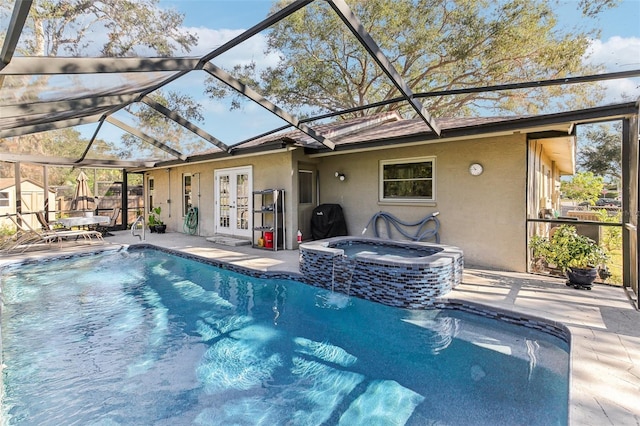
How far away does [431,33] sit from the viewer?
464 inches

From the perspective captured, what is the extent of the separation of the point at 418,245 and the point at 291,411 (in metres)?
4.55

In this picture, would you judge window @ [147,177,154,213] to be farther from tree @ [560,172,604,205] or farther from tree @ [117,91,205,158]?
tree @ [560,172,604,205]

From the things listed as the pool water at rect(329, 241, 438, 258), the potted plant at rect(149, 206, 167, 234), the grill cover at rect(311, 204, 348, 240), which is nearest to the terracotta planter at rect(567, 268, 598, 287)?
the pool water at rect(329, 241, 438, 258)

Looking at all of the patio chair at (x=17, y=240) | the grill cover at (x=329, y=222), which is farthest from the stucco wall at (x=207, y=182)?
the patio chair at (x=17, y=240)

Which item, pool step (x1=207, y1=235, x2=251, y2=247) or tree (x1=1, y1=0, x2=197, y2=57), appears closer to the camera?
tree (x1=1, y1=0, x2=197, y2=57)

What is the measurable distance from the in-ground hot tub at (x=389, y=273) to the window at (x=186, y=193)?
8.10m

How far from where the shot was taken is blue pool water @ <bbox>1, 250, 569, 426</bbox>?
9.49ft

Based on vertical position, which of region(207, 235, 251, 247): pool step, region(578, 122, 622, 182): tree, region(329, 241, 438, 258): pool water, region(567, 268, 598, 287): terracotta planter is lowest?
region(567, 268, 598, 287): terracotta planter

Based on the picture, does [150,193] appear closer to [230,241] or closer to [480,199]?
[230,241]

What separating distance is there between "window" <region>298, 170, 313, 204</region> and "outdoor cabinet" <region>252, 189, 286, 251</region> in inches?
27.0

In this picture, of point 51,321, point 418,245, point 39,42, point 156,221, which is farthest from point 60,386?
point 156,221

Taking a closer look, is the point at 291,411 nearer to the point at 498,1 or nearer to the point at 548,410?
the point at 548,410

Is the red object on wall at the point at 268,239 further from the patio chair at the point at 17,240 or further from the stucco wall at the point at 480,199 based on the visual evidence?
the patio chair at the point at 17,240

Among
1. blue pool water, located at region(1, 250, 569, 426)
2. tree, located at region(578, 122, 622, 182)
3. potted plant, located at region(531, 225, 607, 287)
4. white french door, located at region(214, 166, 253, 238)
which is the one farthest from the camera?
tree, located at region(578, 122, 622, 182)
